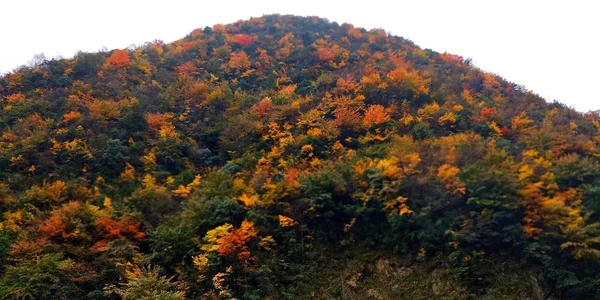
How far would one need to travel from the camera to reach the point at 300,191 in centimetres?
2166

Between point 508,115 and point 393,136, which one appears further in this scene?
point 508,115

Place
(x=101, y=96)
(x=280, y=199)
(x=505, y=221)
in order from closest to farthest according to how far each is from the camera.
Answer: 1. (x=505, y=221)
2. (x=280, y=199)
3. (x=101, y=96)

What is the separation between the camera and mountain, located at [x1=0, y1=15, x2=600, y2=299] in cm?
1803

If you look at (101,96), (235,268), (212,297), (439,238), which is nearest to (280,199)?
(235,268)

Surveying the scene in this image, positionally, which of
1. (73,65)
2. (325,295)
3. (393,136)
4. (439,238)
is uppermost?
(73,65)

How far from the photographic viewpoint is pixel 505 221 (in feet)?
60.0

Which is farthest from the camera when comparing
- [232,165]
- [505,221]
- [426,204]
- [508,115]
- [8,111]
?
[8,111]

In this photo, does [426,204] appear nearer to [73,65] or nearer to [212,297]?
[212,297]

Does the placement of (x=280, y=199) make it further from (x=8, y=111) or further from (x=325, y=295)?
(x=8, y=111)

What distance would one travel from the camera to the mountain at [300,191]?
18031mm

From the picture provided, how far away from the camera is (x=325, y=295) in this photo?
1934 cm

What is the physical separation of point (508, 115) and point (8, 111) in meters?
34.6

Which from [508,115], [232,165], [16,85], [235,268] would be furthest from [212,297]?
[16,85]

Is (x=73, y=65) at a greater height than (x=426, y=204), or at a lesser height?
greater
